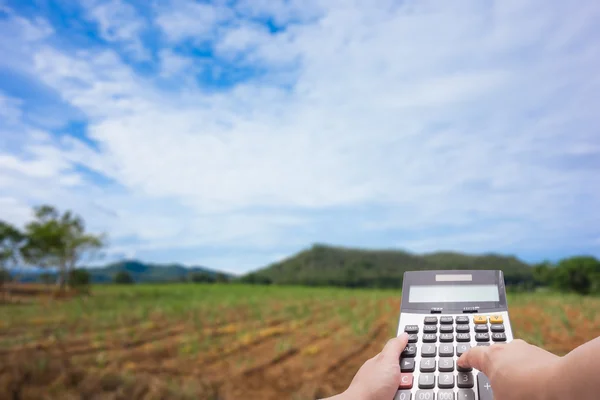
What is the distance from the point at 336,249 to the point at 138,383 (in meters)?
1.33

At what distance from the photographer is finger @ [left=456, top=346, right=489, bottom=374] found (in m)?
0.57

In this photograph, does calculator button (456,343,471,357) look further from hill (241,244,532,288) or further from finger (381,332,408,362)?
hill (241,244,532,288)

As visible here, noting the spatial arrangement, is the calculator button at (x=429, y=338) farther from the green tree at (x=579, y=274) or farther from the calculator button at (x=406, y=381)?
the green tree at (x=579, y=274)

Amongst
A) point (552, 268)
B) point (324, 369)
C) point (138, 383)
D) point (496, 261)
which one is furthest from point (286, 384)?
point (552, 268)

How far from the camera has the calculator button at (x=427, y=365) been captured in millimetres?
642

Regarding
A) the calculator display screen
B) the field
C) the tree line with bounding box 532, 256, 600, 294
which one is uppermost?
the tree line with bounding box 532, 256, 600, 294

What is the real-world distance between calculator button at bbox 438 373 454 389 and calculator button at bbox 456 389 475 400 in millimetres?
13

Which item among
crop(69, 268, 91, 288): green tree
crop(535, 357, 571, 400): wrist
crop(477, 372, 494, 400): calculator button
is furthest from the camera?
crop(69, 268, 91, 288): green tree

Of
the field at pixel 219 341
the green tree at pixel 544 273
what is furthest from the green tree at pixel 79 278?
the green tree at pixel 544 273

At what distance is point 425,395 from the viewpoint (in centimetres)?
61

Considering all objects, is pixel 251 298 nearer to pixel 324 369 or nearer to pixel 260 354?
pixel 260 354

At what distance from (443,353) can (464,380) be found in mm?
52

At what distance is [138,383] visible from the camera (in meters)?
2.15

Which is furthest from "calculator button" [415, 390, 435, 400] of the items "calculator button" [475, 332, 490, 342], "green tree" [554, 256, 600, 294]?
"green tree" [554, 256, 600, 294]
